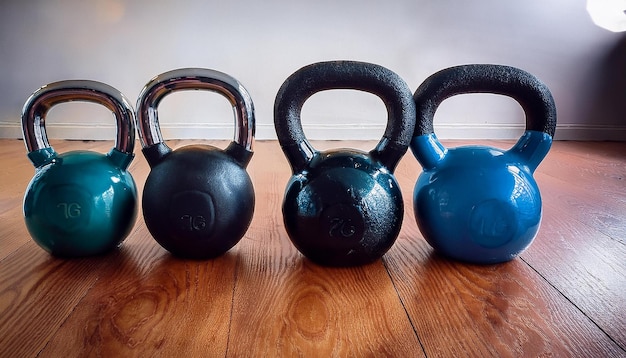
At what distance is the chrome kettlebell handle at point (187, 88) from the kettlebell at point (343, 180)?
0.06m

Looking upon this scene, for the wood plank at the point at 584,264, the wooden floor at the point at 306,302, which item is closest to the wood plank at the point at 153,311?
the wooden floor at the point at 306,302

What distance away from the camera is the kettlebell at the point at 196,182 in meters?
0.65

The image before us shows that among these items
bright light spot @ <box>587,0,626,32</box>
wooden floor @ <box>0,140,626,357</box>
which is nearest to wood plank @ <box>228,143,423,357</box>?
wooden floor @ <box>0,140,626,357</box>

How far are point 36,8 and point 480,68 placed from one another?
2279 mm

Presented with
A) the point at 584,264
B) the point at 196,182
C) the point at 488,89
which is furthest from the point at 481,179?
the point at 196,182

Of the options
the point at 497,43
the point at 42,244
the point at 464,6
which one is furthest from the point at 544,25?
the point at 42,244

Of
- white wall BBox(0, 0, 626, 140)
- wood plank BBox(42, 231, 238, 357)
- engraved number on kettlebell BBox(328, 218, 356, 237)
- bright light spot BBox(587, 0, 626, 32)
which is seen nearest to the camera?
wood plank BBox(42, 231, 238, 357)

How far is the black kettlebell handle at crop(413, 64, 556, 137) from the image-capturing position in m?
0.68

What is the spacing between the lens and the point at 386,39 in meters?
2.37

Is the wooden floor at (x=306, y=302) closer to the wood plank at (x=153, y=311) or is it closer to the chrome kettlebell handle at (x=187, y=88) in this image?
the wood plank at (x=153, y=311)

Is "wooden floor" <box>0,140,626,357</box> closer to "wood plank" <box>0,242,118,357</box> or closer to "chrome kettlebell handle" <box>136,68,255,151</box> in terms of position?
"wood plank" <box>0,242,118,357</box>

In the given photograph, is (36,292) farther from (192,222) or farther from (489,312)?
(489,312)

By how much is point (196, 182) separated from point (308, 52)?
1.84m

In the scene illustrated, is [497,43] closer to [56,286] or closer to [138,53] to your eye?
[138,53]
